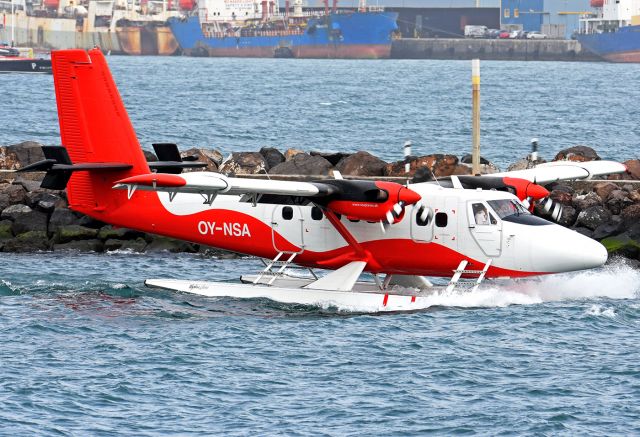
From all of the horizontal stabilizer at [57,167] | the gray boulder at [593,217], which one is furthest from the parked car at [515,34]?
the horizontal stabilizer at [57,167]

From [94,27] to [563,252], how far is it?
169 meters

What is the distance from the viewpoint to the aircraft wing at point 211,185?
857 inches

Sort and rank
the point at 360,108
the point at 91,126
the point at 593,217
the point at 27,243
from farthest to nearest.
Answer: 1. the point at 360,108
2. the point at 593,217
3. the point at 27,243
4. the point at 91,126

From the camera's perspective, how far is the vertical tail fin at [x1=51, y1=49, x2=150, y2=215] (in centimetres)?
2666

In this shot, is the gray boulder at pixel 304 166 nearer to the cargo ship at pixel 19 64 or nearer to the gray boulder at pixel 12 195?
A: the gray boulder at pixel 12 195

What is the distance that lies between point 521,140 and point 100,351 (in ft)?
168

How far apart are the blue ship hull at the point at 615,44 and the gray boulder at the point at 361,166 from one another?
5006 inches

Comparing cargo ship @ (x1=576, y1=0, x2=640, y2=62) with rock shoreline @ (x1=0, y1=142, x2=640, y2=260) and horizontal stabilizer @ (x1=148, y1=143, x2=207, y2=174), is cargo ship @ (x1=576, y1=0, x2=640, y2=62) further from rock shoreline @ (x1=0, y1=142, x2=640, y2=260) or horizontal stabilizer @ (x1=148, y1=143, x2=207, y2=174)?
horizontal stabilizer @ (x1=148, y1=143, x2=207, y2=174)

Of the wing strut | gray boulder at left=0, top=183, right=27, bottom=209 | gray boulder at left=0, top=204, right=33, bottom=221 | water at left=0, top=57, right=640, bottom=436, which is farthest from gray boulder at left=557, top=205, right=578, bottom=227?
gray boulder at left=0, top=183, right=27, bottom=209

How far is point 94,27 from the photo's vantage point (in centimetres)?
18500

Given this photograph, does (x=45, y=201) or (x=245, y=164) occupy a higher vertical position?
(x=245, y=164)

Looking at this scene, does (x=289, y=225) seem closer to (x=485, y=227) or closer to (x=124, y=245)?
(x=485, y=227)

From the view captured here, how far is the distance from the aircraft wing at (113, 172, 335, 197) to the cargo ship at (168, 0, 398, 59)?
148m

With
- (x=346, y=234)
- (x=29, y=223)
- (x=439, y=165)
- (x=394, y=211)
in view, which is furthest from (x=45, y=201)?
(x=394, y=211)
